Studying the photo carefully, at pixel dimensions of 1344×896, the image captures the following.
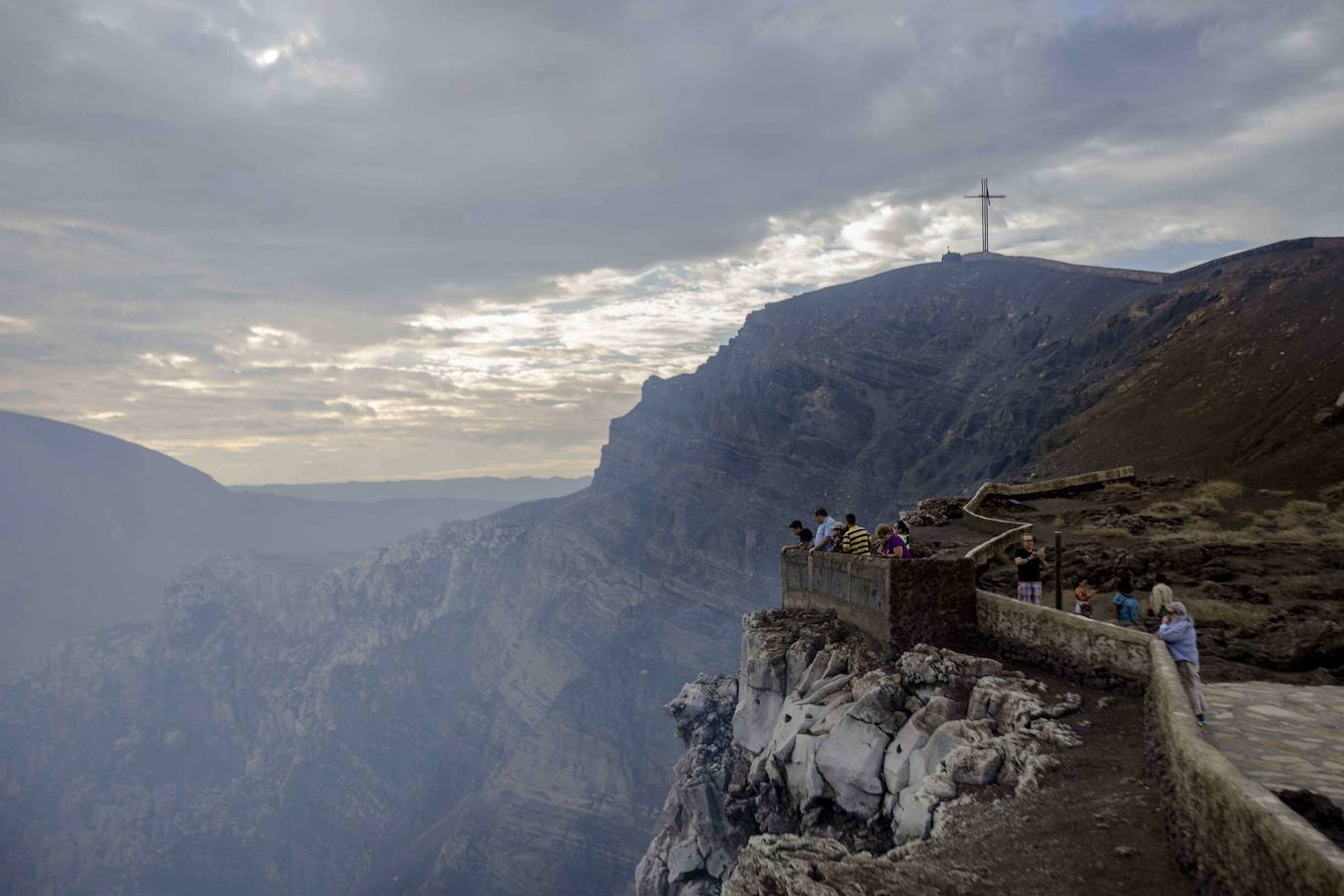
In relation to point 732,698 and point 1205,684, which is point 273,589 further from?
point 1205,684

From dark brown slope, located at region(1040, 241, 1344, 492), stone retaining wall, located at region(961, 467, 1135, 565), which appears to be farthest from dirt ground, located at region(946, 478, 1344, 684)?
dark brown slope, located at region(1040, 241, 1344, 492)

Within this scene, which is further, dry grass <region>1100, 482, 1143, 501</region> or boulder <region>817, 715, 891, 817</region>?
dry grass <region>1100, 482, 1143, 501</region>

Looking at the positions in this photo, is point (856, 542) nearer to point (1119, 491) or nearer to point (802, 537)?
point (802, 537)

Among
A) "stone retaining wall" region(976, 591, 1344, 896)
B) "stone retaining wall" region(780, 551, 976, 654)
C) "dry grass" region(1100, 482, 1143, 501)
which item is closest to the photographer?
"stone retaining wall" region(976, 591, 1344, 896)

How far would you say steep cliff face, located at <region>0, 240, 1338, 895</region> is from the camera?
268ft

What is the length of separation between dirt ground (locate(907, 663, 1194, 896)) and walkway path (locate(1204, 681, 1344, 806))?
84cm

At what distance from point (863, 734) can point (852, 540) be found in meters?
4.80

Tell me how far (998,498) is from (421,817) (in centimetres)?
9045

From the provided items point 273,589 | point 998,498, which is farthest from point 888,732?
point 273,589

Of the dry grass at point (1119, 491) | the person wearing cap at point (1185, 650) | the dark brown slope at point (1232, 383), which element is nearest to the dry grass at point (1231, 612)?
the person wearing cap at point (1185, 650)

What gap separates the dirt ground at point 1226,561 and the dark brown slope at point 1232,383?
3192 mm

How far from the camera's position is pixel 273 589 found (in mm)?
138125

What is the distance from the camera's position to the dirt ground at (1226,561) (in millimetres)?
11430

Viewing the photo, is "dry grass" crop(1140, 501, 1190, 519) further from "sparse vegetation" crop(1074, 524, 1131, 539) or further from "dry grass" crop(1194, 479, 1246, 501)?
"sparse vegetation" crop(1074, 524, 1131, 539)
